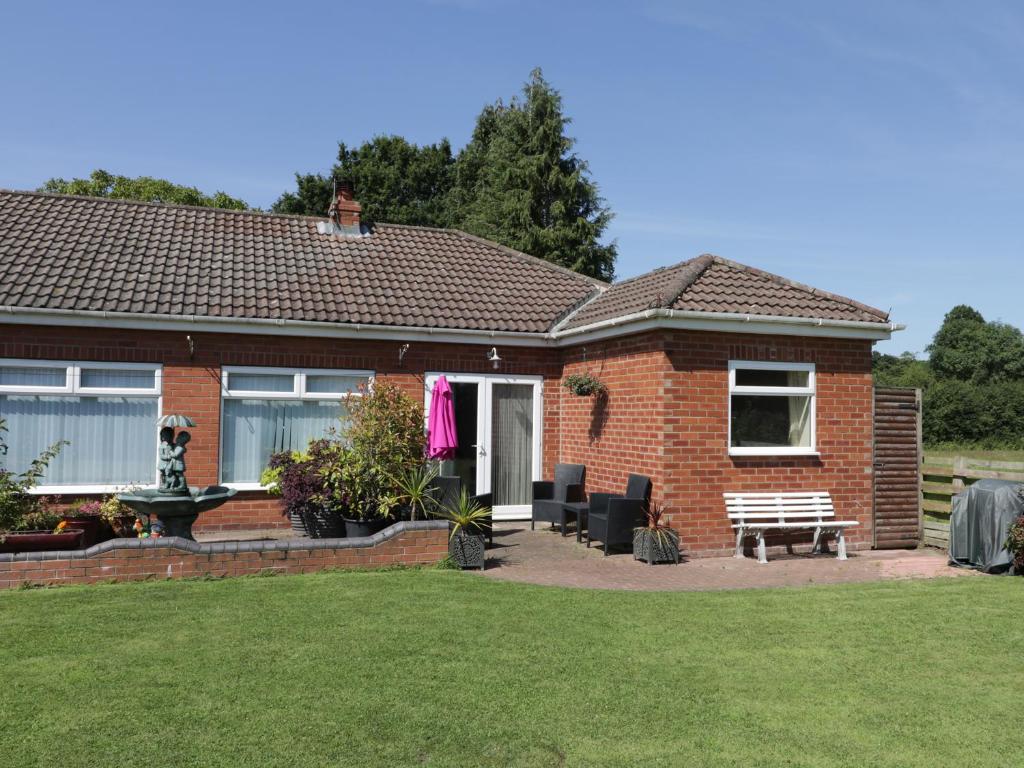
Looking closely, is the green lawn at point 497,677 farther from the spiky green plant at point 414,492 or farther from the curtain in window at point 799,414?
the curtain in window at point 799,414

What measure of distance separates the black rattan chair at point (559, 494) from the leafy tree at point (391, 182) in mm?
28732

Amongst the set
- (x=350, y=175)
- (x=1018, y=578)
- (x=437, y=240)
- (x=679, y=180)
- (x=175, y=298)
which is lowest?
(x=1018, y=578)

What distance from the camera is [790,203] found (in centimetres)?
1756

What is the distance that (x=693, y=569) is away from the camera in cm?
996

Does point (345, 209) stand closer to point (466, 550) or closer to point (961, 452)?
point (466, 550)

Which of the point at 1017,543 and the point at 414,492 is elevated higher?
the point at 414,492

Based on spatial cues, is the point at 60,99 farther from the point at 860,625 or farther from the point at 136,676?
the point at 860,625

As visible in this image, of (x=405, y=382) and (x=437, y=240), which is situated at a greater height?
(x=437, y=240)

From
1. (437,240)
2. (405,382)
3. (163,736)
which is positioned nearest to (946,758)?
(163,736)

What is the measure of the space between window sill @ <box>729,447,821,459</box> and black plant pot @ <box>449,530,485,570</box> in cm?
380

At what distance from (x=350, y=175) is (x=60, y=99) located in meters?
27.1

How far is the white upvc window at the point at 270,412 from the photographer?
40.4 ft

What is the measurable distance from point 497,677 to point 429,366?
26.6 ft

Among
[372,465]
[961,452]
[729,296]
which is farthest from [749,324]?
[961,452]
